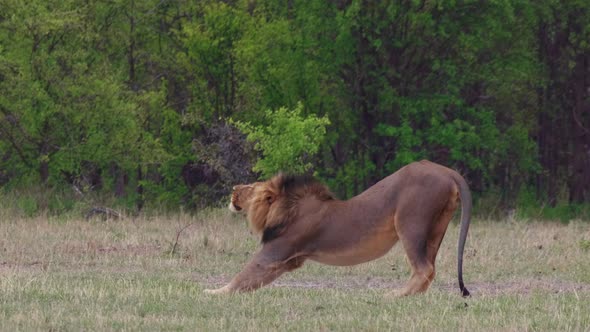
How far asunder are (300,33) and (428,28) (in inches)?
120

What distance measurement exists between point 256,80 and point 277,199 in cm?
1635

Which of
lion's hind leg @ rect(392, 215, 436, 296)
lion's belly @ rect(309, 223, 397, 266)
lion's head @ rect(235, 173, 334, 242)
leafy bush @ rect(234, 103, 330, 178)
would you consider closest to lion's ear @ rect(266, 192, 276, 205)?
lion's head @ rect(235, 173, 334, 242)

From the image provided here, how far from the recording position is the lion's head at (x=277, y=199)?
11.7m

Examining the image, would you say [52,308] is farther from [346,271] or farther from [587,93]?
[587,93]

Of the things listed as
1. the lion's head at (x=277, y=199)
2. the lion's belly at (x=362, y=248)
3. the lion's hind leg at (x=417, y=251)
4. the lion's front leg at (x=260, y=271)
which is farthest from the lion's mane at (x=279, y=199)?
the lion's hind leg at (x=417, y=251)

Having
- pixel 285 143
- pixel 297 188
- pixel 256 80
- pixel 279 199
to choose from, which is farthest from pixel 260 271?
pixel 256 80

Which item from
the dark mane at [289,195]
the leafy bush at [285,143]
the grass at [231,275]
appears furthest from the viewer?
the leafy bush at [285,143]

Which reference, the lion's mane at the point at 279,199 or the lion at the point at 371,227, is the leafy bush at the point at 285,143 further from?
the lion at the point at 371,227

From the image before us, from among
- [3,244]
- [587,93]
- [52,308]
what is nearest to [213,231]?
[3,244]

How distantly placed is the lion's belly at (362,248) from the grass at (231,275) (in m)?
0.35

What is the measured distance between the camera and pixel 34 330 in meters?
8.24

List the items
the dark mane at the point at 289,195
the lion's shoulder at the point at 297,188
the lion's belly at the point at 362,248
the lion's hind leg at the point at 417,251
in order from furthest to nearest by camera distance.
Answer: the lion's shoulder at the point at 297,188, the dark mane at the point at 289,195, the lion's belly at the point at 362,248, the lion's hind leg at the point at 417,251

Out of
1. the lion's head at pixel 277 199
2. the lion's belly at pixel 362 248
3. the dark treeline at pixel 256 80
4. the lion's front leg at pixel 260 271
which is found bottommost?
the dark treeline at pixel 256 80

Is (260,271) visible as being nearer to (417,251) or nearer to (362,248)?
(362,248)
